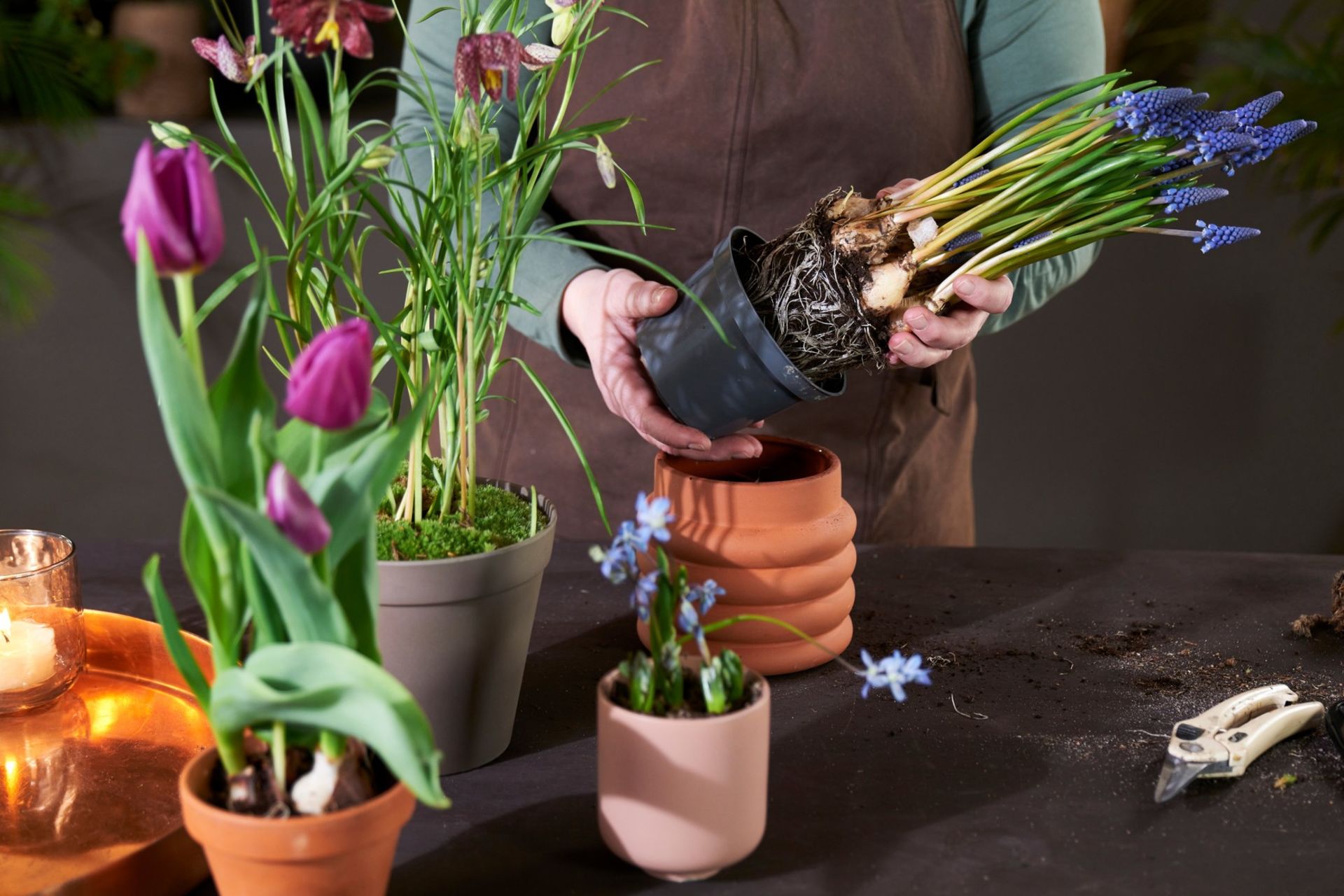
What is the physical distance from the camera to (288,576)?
0.48 meters

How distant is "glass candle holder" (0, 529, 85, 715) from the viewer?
2.46 ft

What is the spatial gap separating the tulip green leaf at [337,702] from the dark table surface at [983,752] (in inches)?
6.3

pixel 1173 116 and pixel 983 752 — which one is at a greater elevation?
pixel 1173 116

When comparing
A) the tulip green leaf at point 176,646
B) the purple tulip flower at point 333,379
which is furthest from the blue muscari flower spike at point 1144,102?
the tulip green leaf at point 176,646

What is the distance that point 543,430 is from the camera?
1374 millimetres

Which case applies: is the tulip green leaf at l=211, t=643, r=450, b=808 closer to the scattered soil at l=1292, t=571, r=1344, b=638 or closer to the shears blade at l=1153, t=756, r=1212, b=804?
the shears blade at l=1153, t=756, r=1212, b=804

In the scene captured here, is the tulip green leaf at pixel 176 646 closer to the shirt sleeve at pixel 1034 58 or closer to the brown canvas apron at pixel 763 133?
the brown canvas apron at pixel 763 133

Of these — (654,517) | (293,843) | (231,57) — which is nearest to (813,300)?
(654,517)

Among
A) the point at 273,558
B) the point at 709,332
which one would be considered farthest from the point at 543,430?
the point at 273,558

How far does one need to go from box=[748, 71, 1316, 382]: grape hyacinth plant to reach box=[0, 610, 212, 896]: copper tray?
0.46m

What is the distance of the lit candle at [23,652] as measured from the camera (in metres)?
0.75

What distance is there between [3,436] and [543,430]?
4.69ft

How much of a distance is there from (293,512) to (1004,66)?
108cm

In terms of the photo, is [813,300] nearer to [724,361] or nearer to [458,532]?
[724,361]
